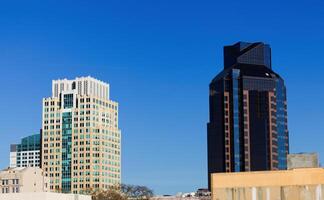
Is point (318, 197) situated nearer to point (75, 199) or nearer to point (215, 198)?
point (215, 198)

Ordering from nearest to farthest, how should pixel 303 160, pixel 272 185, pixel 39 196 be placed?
pixel 272 185 → pixel 303 160 → pixel 39 196

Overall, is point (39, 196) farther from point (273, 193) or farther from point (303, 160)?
point (273, 193)

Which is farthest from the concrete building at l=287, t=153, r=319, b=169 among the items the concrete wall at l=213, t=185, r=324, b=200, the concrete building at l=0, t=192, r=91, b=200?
the concrete building at l=0, t=192, r=91, b=200

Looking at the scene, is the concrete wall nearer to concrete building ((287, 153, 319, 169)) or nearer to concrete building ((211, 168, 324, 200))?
concrete building ((211, 168, 324, 200))

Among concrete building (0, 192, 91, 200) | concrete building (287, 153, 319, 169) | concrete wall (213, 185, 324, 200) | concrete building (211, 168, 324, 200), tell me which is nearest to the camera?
concrete wall (213, 185, 324, 200)

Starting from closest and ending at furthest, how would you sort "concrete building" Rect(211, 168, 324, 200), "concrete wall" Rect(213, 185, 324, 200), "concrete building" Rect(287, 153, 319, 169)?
"concrete wall" Rect(213, 185, 324, 200)
"concrete building" Rect(211, 168, 324, 200)
"concrete building" Rect(287, 153, 319, 169)

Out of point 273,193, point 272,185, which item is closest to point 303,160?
point 272,185

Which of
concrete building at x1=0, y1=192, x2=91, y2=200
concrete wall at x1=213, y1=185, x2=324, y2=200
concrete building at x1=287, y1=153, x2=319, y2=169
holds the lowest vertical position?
concrete building at x1=0, y1=192, x2=91, y2=200

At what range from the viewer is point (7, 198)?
506ft

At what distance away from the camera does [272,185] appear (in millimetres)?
66250

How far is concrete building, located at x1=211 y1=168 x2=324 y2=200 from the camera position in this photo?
214 ft

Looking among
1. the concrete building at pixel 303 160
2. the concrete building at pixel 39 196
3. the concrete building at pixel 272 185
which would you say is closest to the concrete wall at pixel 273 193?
the concrete building at pixel 272 185

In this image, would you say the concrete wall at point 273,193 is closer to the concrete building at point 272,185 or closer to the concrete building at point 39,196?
the concrete building at point 272,185

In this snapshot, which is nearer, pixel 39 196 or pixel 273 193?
pixel 273 193
